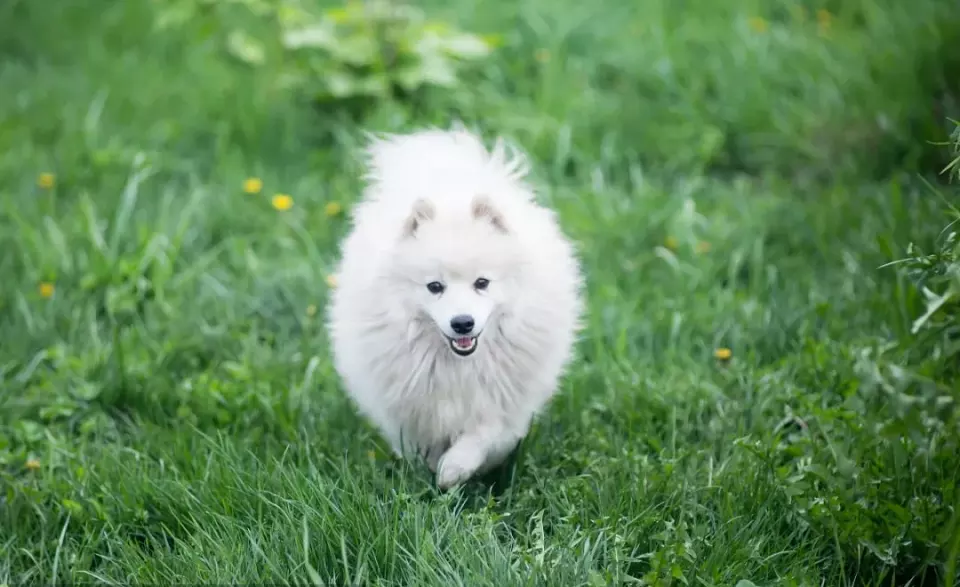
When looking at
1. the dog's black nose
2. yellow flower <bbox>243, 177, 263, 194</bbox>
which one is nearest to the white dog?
the dog's black nose

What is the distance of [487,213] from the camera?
2926 mm

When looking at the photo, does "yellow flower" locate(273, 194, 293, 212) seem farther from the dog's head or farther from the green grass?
the dog's head

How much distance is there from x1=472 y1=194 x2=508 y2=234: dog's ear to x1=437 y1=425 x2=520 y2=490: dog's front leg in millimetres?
585

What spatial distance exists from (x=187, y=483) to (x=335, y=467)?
1.32 feet

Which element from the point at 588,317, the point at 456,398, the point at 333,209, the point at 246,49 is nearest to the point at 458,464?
the point at 456,398

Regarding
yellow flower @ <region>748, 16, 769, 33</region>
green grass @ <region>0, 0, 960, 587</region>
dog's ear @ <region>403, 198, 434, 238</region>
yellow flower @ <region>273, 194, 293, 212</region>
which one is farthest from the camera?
yellow flower @ <region>748, 16, 769, 33</region>

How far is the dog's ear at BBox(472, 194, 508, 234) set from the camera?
2.91m

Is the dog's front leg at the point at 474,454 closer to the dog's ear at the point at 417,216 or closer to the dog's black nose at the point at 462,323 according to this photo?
the dog's black nose at the point at 462,323

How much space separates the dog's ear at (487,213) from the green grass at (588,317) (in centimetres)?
72

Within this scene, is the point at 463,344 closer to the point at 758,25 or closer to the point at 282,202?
the point at 282,202

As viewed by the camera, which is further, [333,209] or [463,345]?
[333,209]

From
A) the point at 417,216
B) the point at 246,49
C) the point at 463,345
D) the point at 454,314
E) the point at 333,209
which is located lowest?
the point at 333,209

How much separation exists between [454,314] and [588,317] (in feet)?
4.43

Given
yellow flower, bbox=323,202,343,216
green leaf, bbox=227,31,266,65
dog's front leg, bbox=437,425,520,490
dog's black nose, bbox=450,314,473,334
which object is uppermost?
dog's black nose, bbox=450,314,473,334
